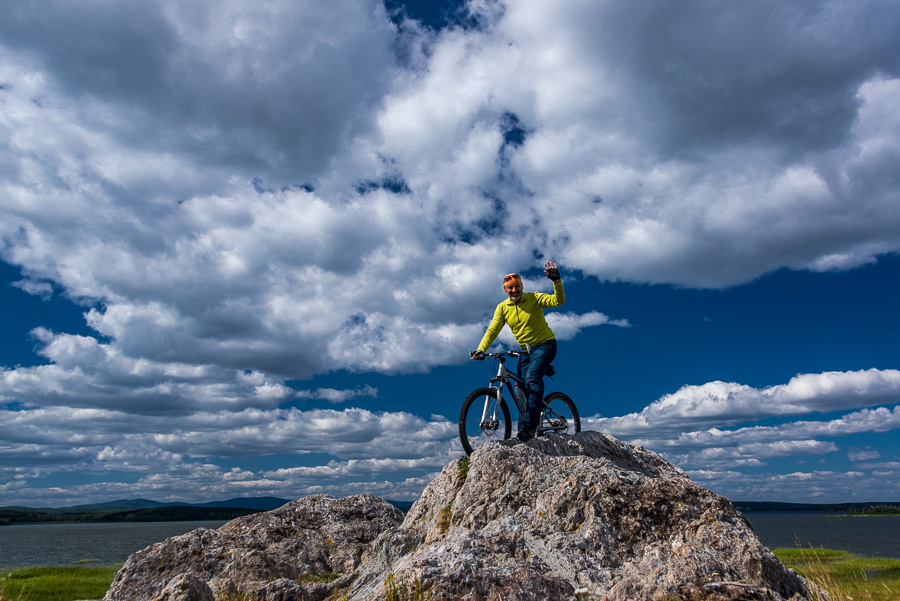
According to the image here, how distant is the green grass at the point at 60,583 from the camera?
70.2ft

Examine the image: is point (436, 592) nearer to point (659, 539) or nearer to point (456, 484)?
point (659, 539)

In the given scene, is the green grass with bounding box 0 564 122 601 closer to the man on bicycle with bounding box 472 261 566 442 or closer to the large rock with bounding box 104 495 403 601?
the large rock with bounding box 104 495 403 601

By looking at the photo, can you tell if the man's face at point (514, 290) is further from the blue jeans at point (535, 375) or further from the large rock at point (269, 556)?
the large rock at point (269, 556)

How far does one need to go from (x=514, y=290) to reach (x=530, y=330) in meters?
0.96

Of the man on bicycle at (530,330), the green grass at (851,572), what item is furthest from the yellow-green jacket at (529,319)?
the green grass at (851,572)

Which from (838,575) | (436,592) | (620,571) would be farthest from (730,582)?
(838,575)

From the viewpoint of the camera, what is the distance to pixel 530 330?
12.1 m

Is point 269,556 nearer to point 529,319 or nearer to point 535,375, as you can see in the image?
point 535,375

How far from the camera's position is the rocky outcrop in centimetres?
608

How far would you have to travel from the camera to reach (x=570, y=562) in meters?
7.05

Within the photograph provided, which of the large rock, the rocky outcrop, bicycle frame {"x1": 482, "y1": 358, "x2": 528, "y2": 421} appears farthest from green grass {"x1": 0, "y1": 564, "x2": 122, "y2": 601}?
bicycle frame {"x1": 482, "y1": 358, "x2": 528, "y2": 421}

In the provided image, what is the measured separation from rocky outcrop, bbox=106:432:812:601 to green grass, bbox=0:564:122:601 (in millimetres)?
12802

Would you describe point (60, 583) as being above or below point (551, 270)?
below

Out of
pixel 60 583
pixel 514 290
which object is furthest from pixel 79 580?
pixel 514 290
